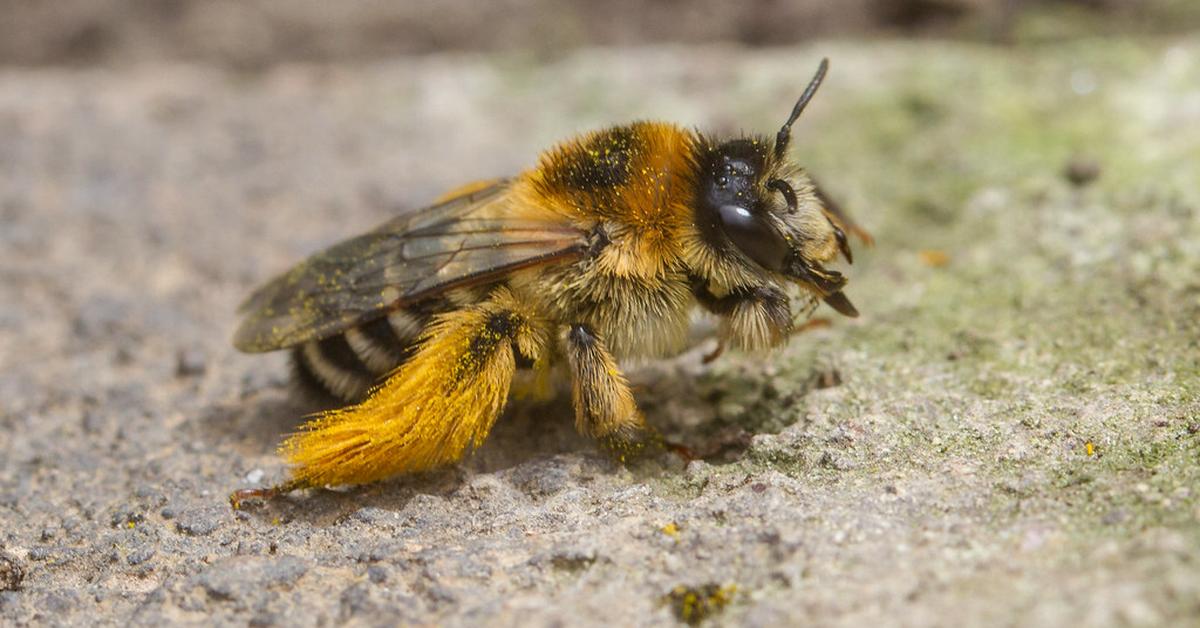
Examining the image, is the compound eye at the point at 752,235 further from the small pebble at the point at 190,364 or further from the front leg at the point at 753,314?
Answer: the small pebble at the point at 190,364

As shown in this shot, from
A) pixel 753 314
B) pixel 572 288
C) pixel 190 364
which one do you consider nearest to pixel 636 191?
pixel 572 288

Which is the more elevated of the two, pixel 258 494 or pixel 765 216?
pixel 765 216

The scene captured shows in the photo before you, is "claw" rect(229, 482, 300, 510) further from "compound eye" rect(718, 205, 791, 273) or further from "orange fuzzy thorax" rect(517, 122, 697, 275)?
"compound eye" rect(718, 205, 791, 273)

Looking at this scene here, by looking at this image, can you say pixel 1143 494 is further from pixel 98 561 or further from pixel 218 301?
pixel 218 301

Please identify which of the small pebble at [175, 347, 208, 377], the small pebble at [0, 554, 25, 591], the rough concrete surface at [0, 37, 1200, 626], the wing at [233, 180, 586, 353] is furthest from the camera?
the small pebble at [175, 347, 208, 377]

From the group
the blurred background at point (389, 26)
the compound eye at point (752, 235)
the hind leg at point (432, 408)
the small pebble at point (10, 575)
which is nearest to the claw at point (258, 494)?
the hind leg at point (432, 408)

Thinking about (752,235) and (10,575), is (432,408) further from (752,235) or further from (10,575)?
(10,575)

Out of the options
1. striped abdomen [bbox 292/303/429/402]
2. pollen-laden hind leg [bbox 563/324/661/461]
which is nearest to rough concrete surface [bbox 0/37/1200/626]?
pollen-laden hind leg [bbox 563/324/661/461]
